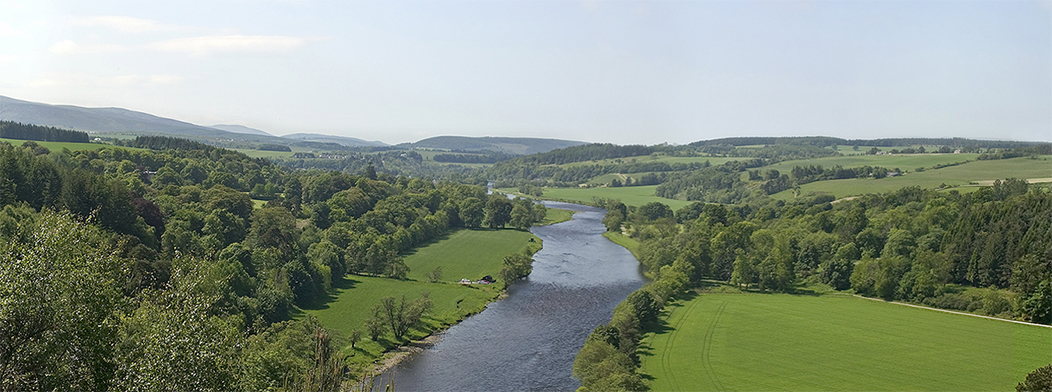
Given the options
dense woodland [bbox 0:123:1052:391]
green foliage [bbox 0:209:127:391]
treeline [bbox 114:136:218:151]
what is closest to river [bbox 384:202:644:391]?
dense woodland [bbox 0:123:1052:391]

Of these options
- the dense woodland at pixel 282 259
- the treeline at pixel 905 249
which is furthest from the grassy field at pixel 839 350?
the treeline at pixel 905 249

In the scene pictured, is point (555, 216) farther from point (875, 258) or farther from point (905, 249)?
point (905, 249)

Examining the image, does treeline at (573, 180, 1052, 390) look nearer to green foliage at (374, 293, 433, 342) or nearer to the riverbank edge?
the riverbank edge

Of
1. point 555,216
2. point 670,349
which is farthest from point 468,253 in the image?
point 555,216

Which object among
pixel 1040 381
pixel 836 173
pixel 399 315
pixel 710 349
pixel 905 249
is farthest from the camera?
pixel 836 173

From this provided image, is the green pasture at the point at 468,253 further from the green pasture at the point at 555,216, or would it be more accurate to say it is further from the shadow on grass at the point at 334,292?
the green pasture at the point at 555,216

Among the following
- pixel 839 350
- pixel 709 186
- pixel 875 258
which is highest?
pixel 709 186
